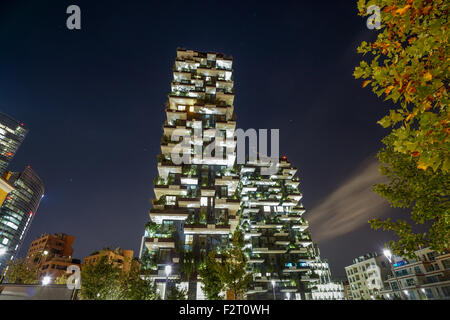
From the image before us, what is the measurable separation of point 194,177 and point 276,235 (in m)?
29.9

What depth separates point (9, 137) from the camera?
128 metres

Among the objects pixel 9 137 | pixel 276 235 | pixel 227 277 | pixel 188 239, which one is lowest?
pixel 227 277

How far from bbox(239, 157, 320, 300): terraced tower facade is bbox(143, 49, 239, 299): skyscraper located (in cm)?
1286

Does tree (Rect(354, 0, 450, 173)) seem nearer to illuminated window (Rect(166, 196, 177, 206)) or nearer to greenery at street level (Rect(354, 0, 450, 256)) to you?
greenery at street level (Rect(354, 0, 450, 256))

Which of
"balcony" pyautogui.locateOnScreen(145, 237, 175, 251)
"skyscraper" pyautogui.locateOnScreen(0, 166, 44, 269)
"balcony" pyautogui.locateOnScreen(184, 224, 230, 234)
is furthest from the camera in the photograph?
"skyscraper" pyautogui.locateOnScreen(0, 166, 44, 269)

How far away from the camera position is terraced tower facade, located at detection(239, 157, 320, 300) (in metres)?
50.2

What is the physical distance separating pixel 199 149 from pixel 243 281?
23282 mm

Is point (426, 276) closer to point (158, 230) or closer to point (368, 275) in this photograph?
point (368, 275)

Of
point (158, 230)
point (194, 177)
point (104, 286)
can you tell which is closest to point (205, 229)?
point (158, 230)

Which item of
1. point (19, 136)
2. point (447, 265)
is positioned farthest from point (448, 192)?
point (19, 136)

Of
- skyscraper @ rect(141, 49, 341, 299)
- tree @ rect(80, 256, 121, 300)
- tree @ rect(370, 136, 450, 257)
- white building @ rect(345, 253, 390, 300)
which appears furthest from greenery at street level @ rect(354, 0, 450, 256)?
white building @ rect(345, 253, 390, 300)

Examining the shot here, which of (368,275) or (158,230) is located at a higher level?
(158,230)


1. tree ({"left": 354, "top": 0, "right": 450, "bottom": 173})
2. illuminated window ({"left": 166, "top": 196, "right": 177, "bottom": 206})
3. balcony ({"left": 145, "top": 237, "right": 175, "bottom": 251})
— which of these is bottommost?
tree ({"left": 354, "top": 0, "right": 450, "bottom": 173})
